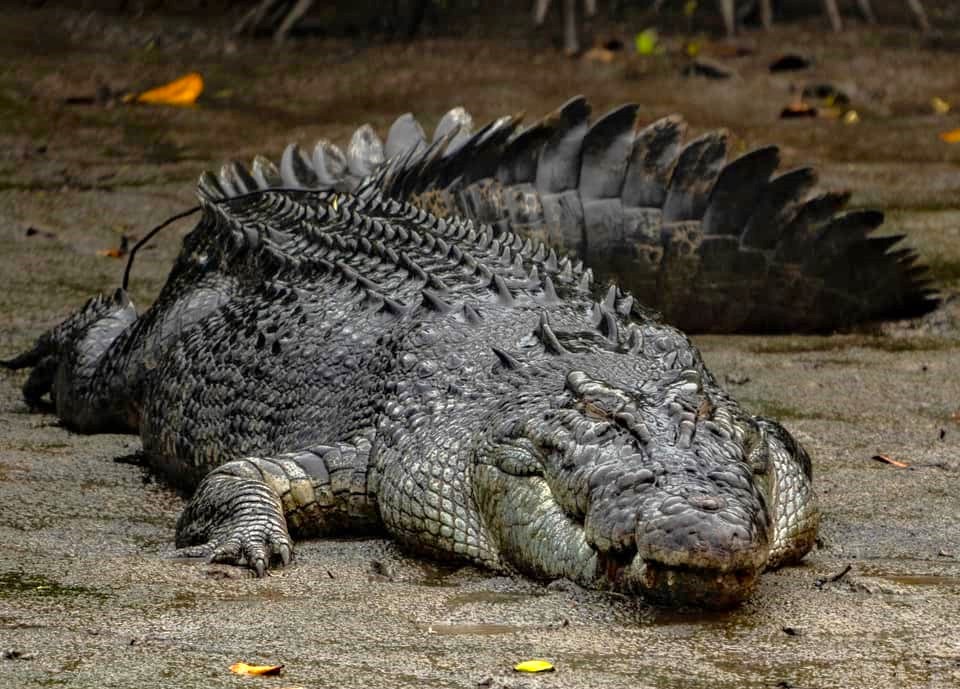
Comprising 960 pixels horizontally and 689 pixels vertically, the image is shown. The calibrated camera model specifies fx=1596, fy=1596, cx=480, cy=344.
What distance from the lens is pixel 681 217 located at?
6656 millimetres

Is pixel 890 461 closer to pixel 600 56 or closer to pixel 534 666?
pixel 534 666

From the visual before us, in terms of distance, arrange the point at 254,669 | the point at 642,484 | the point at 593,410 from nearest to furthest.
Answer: the point at 254,669
the point at 642,484
the point at 593,410

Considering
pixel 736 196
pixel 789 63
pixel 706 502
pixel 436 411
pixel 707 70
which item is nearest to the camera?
pixel 706 502

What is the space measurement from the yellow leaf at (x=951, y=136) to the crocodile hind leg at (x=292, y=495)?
6012 mm

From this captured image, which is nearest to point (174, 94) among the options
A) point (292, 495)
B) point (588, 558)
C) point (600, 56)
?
point (600, 56)

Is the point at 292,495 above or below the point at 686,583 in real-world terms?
below

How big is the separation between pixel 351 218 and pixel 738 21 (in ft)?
21.3

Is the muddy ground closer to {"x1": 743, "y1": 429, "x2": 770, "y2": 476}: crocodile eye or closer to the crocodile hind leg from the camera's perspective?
the crocodile hind leg

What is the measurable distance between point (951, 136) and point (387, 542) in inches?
243

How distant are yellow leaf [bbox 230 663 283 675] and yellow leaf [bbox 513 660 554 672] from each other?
44 cm

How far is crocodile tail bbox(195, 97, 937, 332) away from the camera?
6.56 metres

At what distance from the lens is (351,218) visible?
535cm

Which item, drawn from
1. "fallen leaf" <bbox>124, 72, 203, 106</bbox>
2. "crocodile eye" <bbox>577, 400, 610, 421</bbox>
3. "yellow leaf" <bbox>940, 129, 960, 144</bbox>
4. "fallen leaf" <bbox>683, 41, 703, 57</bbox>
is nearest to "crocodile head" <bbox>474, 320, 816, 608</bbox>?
"crocodile eye" <bbox>577, 400, 610, 421</bbox>

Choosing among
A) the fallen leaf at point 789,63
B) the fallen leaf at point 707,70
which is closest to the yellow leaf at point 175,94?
the fallen leaf at point 707,70
